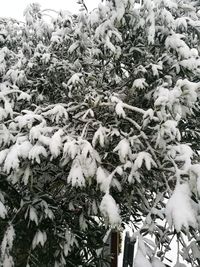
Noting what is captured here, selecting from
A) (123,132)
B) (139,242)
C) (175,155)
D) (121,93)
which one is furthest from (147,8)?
(139,242)

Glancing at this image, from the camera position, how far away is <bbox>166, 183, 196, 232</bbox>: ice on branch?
72.2 inches

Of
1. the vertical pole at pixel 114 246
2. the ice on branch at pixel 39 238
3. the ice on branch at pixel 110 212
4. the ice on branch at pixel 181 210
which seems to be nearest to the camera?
the ice on branch at pixel 181 210

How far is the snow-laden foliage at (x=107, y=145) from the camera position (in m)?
2.19

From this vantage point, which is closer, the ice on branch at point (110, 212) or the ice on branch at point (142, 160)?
the ice on branch at point (110, 212)

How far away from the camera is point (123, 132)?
8.66ft

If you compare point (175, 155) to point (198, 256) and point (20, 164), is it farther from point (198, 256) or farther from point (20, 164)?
point (20, 164)

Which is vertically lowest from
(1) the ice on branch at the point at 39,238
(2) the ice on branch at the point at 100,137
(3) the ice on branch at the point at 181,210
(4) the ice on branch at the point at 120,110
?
(1) the ice on branch at the point at 39,238

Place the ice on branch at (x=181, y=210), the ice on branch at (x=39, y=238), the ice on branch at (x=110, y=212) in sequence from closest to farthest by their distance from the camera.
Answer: the ice on branch at (x=181, y=210) < the ice on branch at (x=110, y=212) < the ice on branch at (x=39, y=238)

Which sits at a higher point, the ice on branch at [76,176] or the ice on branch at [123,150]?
the ice on branch at [123,150]

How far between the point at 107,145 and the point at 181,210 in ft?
2.86

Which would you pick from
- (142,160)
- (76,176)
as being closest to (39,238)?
(76,176)

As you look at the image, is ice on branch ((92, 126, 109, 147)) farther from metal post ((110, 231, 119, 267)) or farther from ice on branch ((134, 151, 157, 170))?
metal post ((110, 231, 119, 267))

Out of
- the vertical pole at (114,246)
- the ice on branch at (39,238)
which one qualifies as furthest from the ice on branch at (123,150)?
the vertical pole at (114,246)

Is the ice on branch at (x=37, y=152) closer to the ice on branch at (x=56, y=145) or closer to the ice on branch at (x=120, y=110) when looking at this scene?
the ice on branch at (x=56, y=145)
